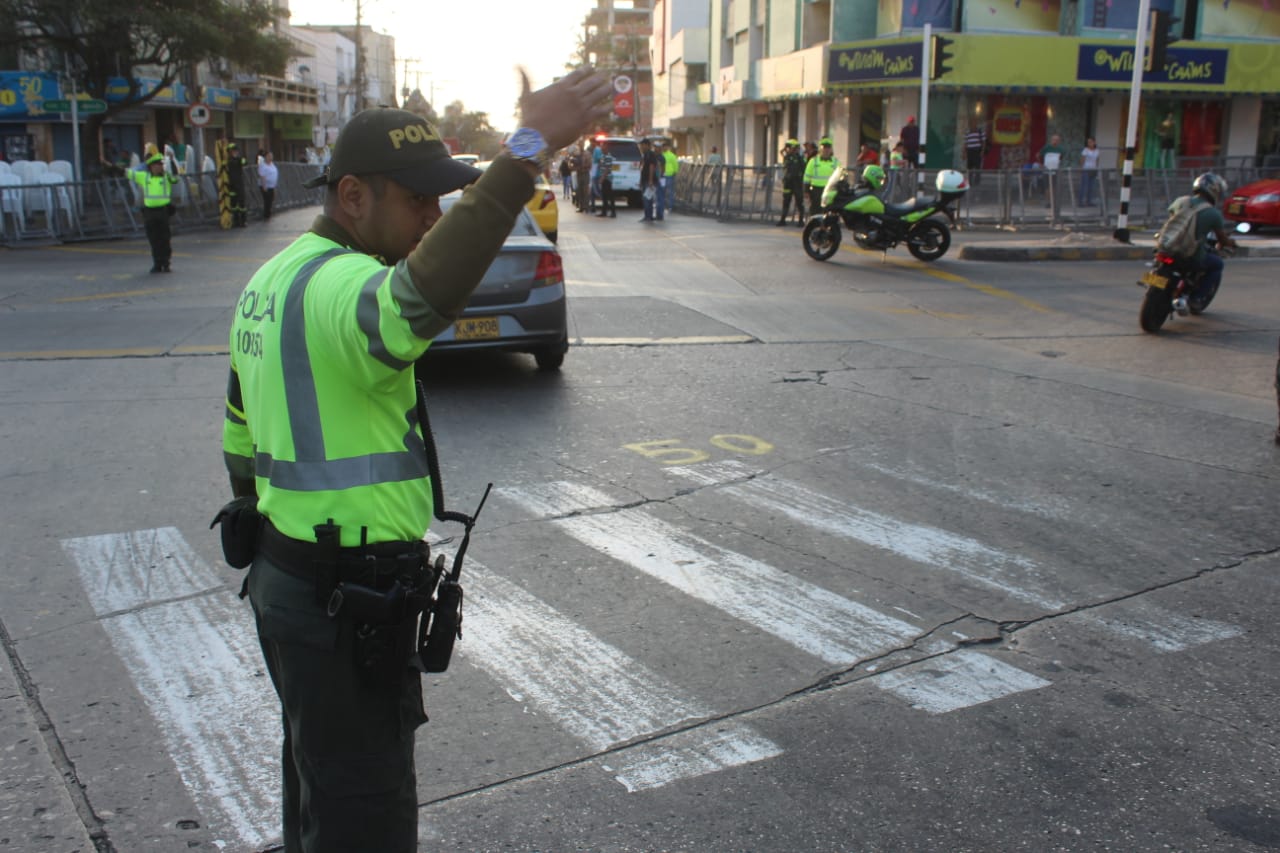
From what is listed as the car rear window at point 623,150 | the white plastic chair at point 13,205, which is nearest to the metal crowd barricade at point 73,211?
the white plastic chair at point 13,205

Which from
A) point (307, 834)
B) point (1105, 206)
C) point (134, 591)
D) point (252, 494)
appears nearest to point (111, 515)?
point (134, 591)

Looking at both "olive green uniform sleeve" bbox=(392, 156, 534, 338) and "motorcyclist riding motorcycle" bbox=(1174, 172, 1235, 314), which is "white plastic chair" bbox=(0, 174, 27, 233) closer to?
"motorcyclist riding motorcycle" bbox=(1174, 172, 1235, 314)

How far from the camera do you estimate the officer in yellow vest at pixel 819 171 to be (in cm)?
2347

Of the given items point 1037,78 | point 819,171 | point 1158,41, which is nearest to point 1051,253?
point 1158,41

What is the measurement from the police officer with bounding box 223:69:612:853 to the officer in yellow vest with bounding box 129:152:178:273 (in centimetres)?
1536

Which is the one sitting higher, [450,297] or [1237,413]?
[450,297]

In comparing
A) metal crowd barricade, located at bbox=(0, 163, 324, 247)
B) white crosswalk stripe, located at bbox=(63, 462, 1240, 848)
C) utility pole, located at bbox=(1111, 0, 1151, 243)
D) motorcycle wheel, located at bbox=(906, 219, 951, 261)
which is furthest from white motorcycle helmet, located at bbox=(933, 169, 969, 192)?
white crosswalk stripe, located at bbox=(63, 462, 1240, 848)

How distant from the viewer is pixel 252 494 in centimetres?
281

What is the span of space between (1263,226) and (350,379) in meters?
23.5

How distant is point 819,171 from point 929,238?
6366mm

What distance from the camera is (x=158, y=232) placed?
55.4 feet

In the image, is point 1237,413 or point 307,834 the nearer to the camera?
point 307,834

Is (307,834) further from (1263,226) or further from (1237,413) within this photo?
(1263,226)

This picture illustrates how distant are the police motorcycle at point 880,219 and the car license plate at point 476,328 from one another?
965 cm
